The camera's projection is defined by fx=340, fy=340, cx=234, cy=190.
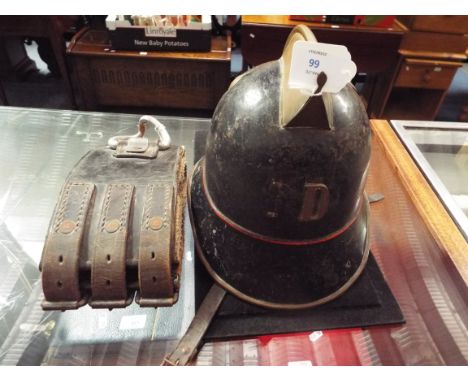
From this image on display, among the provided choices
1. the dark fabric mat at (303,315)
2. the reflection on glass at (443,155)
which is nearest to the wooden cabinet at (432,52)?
the reflection on glass at (443,155)

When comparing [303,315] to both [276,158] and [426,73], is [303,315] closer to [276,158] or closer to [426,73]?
[276,158]

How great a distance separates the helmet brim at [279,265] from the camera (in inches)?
36.4

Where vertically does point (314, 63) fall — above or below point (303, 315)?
above

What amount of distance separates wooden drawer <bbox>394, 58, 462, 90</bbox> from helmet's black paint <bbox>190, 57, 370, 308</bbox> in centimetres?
188

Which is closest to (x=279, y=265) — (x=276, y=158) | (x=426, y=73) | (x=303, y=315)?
(x=303, y=315)

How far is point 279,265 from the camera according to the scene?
928mm

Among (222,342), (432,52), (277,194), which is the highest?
(277,194)

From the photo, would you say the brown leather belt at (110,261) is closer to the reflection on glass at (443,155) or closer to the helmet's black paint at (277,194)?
the helmet's black paint at (277,194)

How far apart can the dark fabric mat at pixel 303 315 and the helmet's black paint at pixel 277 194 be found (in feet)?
0.15

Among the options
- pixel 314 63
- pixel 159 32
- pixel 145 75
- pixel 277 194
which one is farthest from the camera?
pixel 145 75

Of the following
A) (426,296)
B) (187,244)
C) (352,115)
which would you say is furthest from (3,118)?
(426,296)

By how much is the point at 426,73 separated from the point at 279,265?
2.27m

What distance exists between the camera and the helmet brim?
0.92m

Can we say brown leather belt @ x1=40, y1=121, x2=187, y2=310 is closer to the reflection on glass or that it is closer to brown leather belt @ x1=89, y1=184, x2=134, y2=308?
brown leather belt @ x1=89, y1=184, x2=134, y2=308
